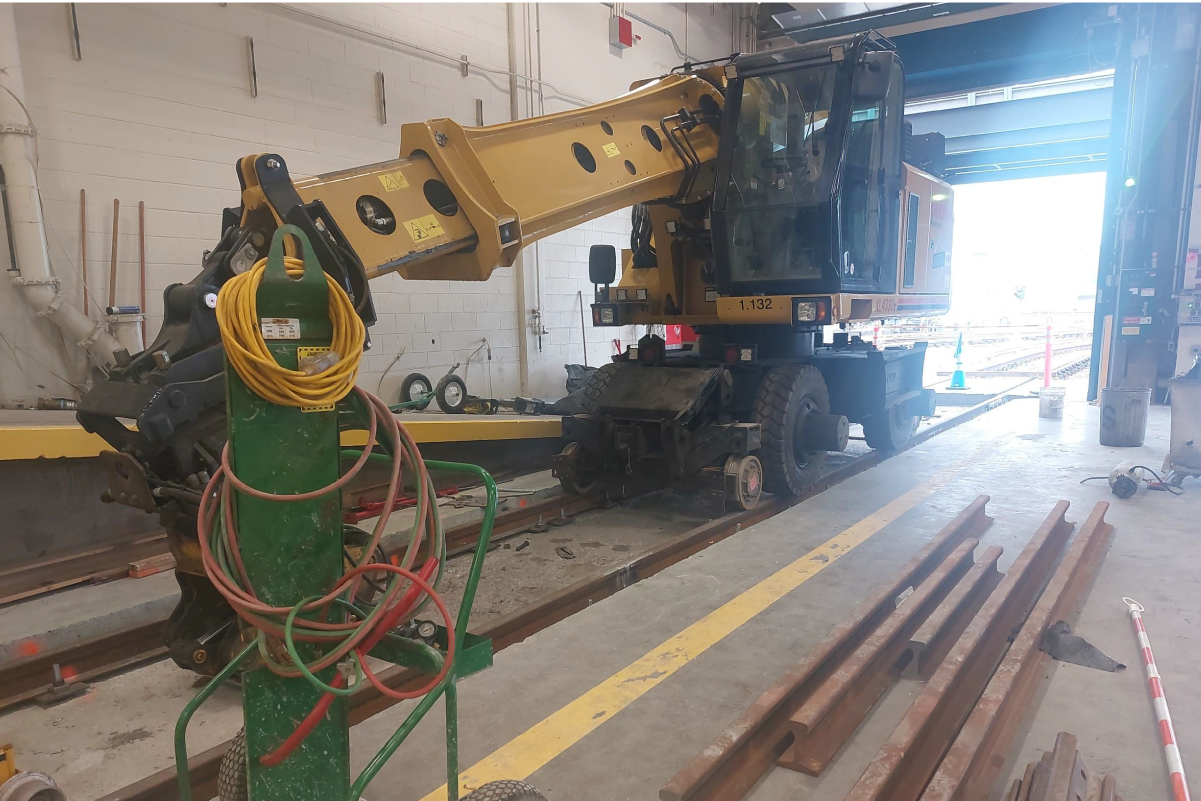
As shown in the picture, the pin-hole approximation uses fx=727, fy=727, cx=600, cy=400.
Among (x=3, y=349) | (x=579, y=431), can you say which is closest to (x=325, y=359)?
(x=579, y=431)

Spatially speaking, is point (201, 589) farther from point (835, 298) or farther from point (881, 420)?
point (881, 420)

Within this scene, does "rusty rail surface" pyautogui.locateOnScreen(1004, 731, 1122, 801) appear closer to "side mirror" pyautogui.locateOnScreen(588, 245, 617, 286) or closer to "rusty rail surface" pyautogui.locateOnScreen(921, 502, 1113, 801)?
"rusty rail surface" pyautogui.locateOnScreen(921, 502, 1113, 801)

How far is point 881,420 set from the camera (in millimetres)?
7391

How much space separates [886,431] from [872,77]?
360 cm

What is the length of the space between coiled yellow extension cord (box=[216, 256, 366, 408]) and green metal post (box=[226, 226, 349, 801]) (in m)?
0.04

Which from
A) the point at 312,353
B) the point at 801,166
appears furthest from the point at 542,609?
the point at 801,166

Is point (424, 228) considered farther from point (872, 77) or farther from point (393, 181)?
point (872, 77)

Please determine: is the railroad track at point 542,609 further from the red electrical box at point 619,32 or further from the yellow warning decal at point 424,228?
the red electrical box at point 619,32

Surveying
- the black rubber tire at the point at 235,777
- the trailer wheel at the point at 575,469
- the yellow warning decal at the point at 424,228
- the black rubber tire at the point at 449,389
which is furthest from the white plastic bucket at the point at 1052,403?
the black rubber tire at the point at 235,777

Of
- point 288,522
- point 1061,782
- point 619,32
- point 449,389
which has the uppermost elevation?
Result: point 619,32

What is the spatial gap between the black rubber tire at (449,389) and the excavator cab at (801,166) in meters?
3.64

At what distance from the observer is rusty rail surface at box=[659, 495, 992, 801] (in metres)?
2.20

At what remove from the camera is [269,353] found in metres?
1.60

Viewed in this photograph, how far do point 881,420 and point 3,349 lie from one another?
7686 mm
